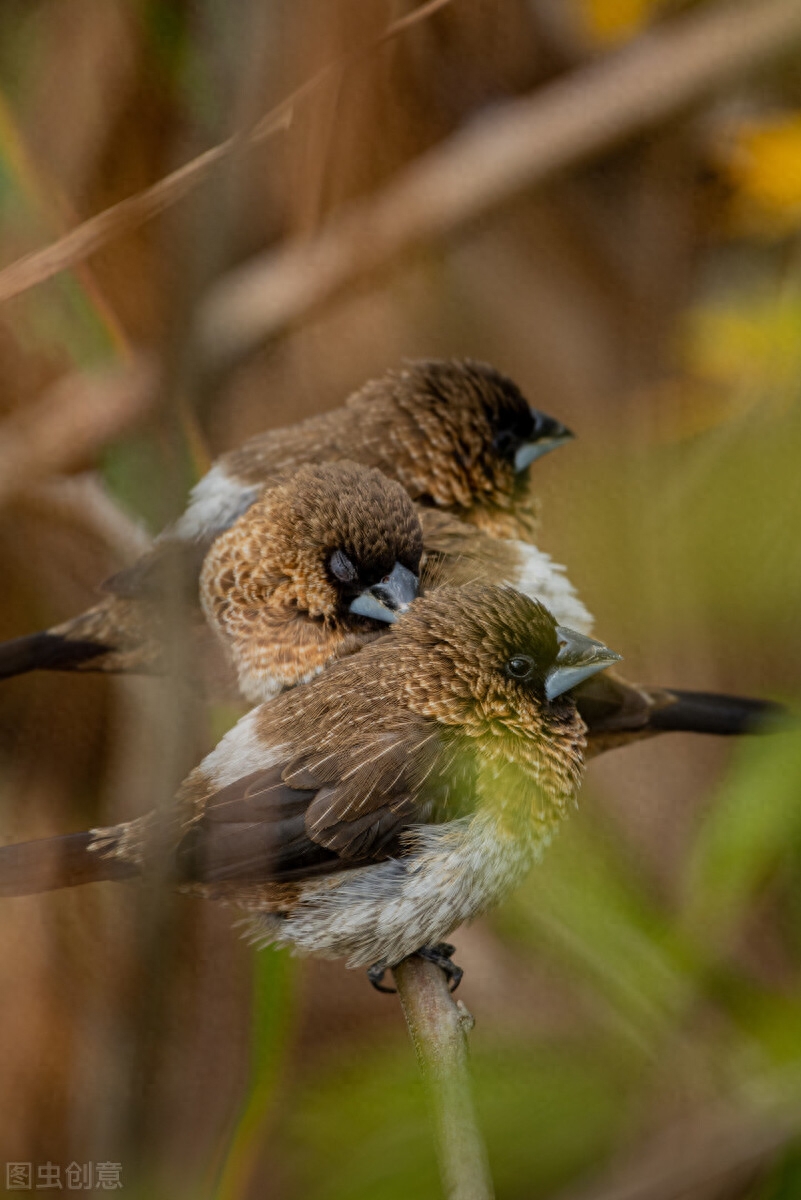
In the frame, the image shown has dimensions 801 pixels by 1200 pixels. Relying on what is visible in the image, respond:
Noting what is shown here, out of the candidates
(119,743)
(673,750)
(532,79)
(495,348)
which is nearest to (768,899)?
(673,750)

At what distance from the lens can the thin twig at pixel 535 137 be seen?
161cm

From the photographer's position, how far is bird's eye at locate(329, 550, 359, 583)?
1223 millimetres

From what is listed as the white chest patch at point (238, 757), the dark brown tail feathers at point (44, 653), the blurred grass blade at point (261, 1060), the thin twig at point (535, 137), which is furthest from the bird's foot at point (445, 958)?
the thin twig at point (535, 137)

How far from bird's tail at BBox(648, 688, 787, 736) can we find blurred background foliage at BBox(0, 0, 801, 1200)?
6 cm

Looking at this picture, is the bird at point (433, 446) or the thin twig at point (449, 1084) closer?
the thin twig at point (449, 1084)

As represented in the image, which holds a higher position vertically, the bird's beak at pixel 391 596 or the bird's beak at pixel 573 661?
the bird's beak at pixel 391 596

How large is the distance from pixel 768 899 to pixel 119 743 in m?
0.67

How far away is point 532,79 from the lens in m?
1.76

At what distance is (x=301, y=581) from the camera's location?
4.25 ft

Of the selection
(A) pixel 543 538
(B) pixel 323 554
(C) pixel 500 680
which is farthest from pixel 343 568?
(A) pixel 543 538

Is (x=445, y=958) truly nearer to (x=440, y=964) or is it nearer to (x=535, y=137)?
(x=440, y=964)

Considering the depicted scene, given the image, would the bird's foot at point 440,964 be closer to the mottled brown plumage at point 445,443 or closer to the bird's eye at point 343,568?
the bird's eye at point 343,568

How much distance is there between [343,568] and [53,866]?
420 millimetres

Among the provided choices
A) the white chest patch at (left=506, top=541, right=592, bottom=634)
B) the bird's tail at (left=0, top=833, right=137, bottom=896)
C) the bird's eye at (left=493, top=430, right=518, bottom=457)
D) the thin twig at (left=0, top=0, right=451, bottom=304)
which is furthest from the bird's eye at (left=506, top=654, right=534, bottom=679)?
the bird's eye at (left=493, top=430, right=518, bottom=457)
